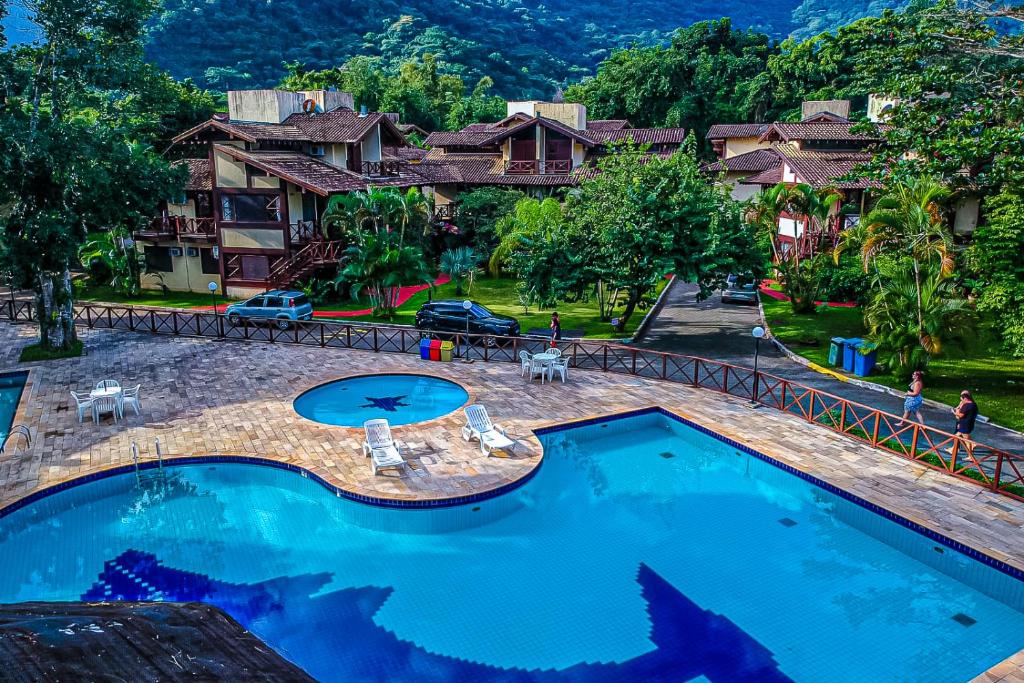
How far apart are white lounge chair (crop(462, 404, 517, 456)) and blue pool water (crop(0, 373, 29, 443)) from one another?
12.0 meters

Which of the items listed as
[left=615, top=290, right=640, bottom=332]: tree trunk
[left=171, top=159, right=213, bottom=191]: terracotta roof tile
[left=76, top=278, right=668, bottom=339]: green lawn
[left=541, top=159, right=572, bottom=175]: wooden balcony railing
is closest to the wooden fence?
[left=615, top=290, right=640, bottom=332]: tree trunk

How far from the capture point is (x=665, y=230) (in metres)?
26.8

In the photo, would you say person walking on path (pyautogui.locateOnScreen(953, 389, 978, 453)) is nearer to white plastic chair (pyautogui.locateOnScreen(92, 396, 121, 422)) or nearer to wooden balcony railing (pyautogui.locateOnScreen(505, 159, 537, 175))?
white plastic chair (pyautogui.locateOnScreen(92, 396, 121, 422))

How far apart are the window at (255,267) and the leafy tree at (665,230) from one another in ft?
54.6

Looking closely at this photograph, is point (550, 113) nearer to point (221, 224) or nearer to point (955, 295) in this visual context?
point (221, 224)

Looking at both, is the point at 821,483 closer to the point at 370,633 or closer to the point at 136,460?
the point at 370,633

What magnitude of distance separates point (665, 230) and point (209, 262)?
2382 cm

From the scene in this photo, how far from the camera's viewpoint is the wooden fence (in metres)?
16.9

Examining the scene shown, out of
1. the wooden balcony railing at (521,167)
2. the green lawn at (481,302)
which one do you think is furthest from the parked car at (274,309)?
the wooden balcony railing at (521,167)

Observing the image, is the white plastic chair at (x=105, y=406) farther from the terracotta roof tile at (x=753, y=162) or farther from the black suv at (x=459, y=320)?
the terracotta roof tile at (x=753, y=162)

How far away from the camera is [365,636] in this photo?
12008mm

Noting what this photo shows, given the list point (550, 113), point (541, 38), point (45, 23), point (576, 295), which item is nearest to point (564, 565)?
point (576, 295)

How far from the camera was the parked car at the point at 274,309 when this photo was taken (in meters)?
30.6

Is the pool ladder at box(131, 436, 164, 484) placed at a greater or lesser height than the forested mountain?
lesser
